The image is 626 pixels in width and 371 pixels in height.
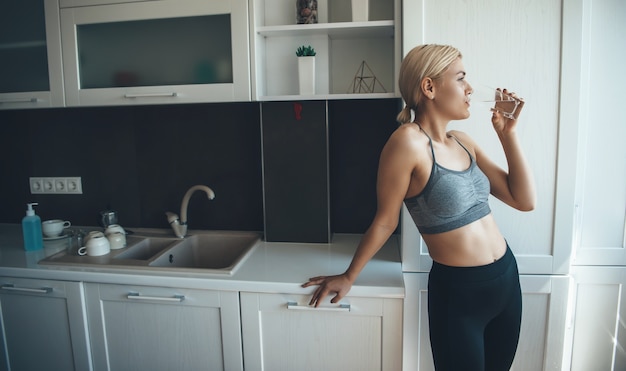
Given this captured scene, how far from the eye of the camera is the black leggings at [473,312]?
1209mm

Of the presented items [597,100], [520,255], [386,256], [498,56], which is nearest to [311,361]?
[386,256]

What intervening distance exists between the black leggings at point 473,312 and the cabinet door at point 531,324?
17 cm

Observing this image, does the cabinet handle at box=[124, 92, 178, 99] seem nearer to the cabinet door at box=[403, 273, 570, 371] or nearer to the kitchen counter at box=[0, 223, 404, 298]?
the kitchen counter at box=[0, 223, 404, 298]

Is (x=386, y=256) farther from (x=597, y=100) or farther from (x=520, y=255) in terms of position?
(x=597, y=100)

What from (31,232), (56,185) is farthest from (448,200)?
(56,185)

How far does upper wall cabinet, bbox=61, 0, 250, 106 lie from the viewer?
5.46ft

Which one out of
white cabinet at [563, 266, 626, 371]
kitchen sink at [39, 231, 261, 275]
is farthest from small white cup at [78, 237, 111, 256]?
white cabinet at [563, 266, 626, 371]

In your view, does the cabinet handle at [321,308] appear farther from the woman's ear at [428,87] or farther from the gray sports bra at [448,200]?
the woman's ear at [428,87]

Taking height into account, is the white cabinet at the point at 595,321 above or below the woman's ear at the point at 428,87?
below

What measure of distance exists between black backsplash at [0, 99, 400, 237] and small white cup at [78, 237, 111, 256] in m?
0.38

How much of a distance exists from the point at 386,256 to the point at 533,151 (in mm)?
653

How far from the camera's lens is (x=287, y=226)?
1896 millimetres

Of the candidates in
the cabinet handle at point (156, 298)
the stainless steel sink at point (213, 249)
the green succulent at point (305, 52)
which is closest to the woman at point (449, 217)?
the green succulent at point (305, 52)

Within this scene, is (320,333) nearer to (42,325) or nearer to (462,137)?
(462,137)
